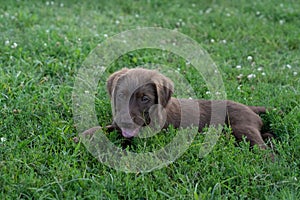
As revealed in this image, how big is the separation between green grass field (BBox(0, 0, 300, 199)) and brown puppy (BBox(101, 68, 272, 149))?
0.18m

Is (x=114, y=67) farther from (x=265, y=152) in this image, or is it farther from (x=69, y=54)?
(x=265, y=152)

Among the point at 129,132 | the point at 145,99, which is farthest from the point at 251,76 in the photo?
the point at 129,132

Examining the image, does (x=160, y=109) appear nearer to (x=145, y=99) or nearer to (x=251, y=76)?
(x=145, y=99)

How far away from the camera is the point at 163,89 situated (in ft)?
15.9

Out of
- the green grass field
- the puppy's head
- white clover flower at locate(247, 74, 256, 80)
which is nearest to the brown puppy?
the puppy's head

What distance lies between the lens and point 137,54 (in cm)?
735

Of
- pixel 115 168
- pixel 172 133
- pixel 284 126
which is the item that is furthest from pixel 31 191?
pixel 284 126

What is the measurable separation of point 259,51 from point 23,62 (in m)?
3.72

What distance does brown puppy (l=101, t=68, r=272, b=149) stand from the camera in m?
4.64

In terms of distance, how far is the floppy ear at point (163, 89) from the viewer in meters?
4.78

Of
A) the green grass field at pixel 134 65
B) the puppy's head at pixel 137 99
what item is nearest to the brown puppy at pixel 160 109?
the puppy's head at pixel 137 99

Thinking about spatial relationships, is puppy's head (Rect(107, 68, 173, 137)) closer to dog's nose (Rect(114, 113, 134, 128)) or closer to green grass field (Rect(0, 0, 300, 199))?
dog's nose (Rect(114, 113, 134, 128))

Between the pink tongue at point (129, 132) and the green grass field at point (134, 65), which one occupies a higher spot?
the pink tongue at point (129, 132)

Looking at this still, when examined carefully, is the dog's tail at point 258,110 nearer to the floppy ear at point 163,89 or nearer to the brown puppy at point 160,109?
the brown puppy at point 160,109
